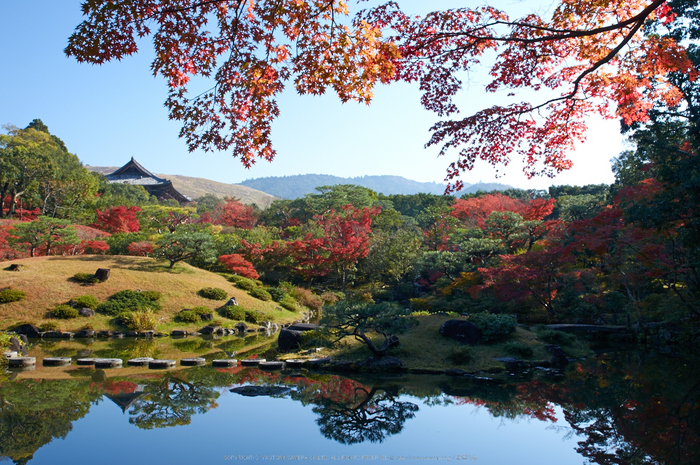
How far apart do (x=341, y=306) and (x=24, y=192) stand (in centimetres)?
2607

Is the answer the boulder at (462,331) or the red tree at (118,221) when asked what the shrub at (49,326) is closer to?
the red tree at (118,221)

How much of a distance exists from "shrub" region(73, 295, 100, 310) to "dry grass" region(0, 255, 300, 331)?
1.23 feet

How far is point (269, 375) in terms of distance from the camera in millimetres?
7684

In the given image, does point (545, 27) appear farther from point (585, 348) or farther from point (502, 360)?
point (585, 348)

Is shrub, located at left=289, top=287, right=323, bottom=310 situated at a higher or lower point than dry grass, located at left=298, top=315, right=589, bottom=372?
lower

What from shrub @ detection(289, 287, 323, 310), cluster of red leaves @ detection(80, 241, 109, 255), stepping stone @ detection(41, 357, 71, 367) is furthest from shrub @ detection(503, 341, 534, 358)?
cluster of red leaves @ detection(80, 241, 109, 255)

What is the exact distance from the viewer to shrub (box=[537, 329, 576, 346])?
10047mm

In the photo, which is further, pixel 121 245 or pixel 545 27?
pixel 121 245

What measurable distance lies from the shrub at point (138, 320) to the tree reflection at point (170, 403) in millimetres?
6517

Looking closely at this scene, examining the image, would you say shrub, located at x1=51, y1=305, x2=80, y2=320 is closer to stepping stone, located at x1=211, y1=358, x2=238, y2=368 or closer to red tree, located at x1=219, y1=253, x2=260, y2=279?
red tree, located at x1=219, y1=253, x2=260, y2=279

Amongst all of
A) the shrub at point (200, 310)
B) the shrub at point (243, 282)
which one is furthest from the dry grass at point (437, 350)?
the shrub at point (243, 282)

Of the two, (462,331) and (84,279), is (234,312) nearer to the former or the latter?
(84,279)

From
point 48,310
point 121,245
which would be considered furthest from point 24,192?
point 48,310

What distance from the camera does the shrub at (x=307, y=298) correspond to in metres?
19.4
